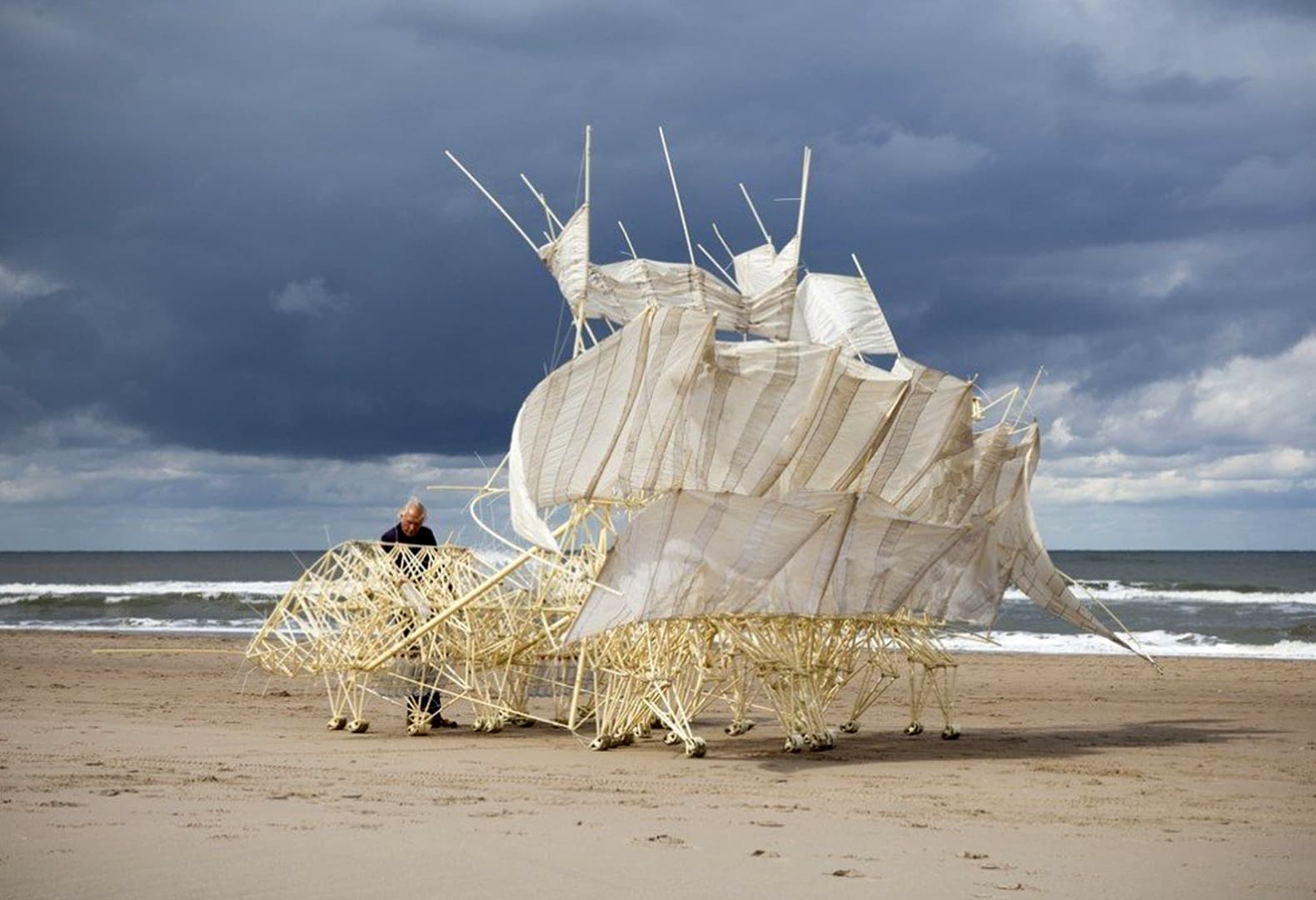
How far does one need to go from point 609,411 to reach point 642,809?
2807mm

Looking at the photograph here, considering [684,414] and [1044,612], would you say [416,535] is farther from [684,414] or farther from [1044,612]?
[1044,612]

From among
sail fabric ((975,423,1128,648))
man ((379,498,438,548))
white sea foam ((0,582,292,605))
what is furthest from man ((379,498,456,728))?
white sea foam ((0,582,292,605))

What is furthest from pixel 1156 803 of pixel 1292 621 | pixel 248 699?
pixel 1292 621

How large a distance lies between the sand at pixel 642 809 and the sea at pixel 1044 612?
214 cm

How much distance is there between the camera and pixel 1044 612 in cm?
3359

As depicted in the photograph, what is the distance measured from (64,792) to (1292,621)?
29.6m

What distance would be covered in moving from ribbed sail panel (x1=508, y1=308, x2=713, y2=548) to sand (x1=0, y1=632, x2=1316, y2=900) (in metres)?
2.01

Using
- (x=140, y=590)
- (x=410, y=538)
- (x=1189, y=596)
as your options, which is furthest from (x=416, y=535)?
(x=140, y=590)

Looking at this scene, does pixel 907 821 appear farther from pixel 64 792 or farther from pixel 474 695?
pixel 474 695

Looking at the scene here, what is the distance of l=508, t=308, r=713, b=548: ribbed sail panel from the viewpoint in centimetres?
941

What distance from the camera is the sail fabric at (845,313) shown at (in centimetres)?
1170

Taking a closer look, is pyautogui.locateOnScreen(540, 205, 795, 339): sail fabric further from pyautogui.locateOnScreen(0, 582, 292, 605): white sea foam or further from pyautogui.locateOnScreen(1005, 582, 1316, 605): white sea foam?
pyautogui.locateOnScreen(0, 582, 292, 605): white sea foam

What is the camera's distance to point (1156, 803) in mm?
8461

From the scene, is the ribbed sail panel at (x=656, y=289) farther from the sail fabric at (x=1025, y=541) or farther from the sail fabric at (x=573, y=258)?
the sail fabric at (x=1025, y=541)
